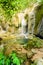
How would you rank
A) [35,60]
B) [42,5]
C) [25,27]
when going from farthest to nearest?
[25,27] → [42,5] → [35,60]

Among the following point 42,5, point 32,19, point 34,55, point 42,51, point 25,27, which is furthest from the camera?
point 25,27

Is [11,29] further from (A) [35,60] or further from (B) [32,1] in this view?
(A) [35,60]

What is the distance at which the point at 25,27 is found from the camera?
58.6 ft

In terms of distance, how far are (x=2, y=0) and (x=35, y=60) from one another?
3641 mm

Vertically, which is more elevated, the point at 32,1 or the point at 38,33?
the point at 32,1

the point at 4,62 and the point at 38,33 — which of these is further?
the point at 38,33

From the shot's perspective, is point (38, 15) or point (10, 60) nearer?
point (10, 60)

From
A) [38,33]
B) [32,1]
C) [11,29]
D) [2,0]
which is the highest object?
[2,0]

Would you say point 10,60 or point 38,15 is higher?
point 38,15

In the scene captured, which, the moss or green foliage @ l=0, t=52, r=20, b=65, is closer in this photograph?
green foliage @ l=0, t=52, r=20, b=65

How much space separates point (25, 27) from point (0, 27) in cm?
415

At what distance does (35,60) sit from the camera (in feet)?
22.0

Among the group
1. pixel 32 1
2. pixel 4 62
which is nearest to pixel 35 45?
pixel 4 62

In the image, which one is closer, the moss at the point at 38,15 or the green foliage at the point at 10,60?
the green foliage at the point at 10,60
